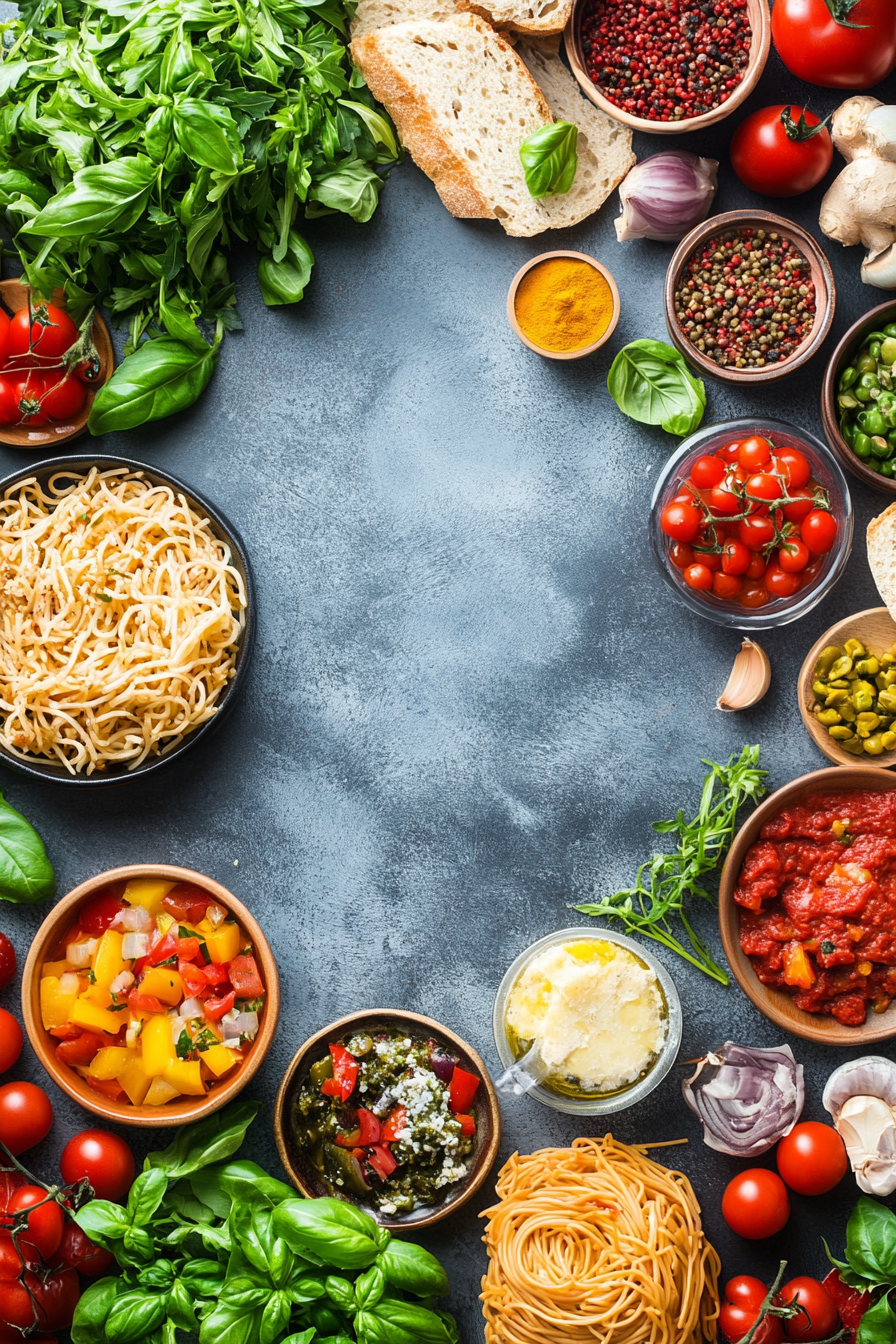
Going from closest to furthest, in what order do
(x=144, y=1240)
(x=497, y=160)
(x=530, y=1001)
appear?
(x=144, y=1240), (x=530, y=1001), (x=497, y=160)

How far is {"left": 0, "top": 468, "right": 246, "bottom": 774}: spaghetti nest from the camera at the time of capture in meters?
2.89

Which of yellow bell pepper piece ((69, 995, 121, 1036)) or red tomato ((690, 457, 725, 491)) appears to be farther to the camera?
red tomato ((690, 457, 725, 491))

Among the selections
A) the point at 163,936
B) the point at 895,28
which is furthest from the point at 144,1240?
the point at 895,28

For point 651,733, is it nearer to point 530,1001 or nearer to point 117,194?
point 530,1001

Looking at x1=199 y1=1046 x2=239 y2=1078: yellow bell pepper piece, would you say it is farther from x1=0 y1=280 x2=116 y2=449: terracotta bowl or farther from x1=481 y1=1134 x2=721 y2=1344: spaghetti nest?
x1=0 y1=280 x2=116 y2=449: terracotta bowl

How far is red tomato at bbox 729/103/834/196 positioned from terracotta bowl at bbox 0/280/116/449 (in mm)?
1959

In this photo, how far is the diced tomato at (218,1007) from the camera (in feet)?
9.41

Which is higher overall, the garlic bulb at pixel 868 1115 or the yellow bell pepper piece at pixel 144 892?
the yellow bell pepper piece at pixel 144 892

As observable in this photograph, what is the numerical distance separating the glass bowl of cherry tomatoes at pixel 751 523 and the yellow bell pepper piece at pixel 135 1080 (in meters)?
2.04

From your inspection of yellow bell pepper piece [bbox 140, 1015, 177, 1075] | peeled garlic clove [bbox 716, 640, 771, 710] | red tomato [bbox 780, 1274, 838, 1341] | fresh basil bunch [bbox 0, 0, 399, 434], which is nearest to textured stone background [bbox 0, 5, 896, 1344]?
peeled garlic clove [bbox 716, 640, 771, 710]

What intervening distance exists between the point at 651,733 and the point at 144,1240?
1962 mm

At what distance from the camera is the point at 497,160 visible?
10.1 feet

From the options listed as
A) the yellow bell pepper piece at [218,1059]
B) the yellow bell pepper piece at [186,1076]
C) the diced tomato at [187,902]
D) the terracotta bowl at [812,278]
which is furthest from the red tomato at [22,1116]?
the terracotta bowl at [812,278]

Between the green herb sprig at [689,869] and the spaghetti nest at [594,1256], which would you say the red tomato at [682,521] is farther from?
the spaghetti nest at [594,1256]
